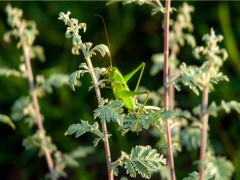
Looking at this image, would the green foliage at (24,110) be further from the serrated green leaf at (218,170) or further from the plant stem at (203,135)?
the serrated green leaf at (218,170)

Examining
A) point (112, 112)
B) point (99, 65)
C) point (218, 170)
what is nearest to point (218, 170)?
point (218, 170)

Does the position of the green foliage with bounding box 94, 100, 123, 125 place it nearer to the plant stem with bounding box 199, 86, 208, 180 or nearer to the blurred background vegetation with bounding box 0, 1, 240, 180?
the plant stem with bounding box 199, 86, 208, 180

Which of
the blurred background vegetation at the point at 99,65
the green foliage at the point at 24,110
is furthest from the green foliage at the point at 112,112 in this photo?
the blurred background vegetation at the point at 99,65

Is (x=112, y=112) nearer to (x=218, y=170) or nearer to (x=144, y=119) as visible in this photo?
(x=144, y=119)

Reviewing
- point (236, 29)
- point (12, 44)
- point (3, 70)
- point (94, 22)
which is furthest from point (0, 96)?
point (236, 29)

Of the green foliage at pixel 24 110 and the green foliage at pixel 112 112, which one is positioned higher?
the green foliage at pixel 24 110

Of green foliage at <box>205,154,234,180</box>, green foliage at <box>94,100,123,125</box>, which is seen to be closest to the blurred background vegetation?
green foliage at <box>205,154,234,180</box>

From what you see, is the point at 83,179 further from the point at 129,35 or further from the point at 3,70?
the point at 129,35
